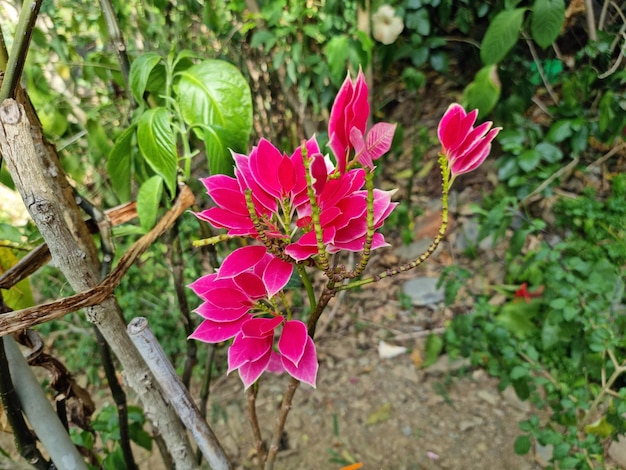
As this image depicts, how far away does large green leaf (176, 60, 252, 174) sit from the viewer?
1.95 ft

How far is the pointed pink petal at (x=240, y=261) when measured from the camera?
15.5 inches

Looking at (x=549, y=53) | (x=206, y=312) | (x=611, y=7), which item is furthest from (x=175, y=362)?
(x=611, y=7)

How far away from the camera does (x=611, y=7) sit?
1.61m

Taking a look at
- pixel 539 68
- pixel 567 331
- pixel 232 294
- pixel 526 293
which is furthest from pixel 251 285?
pixel 539 68

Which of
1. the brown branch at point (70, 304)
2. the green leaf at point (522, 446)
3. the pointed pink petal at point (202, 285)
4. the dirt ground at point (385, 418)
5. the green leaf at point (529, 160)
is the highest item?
the brown branch at point (70, 304)

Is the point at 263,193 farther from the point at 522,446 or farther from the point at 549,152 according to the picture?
the point at 549,152

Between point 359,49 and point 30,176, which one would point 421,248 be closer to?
point 359,49

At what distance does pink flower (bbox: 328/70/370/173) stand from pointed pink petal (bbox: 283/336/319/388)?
0.53ft

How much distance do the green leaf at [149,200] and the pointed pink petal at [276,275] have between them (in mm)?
271

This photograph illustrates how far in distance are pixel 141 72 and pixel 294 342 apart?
397 mm

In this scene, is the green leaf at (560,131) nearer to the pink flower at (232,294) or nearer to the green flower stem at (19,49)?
the pink flower at (232,294)

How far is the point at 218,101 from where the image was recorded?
1.94 ft

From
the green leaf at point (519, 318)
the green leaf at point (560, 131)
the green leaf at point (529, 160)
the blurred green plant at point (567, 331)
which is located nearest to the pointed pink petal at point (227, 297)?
the blurred green plant at point (567, 331)

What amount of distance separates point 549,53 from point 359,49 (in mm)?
754
